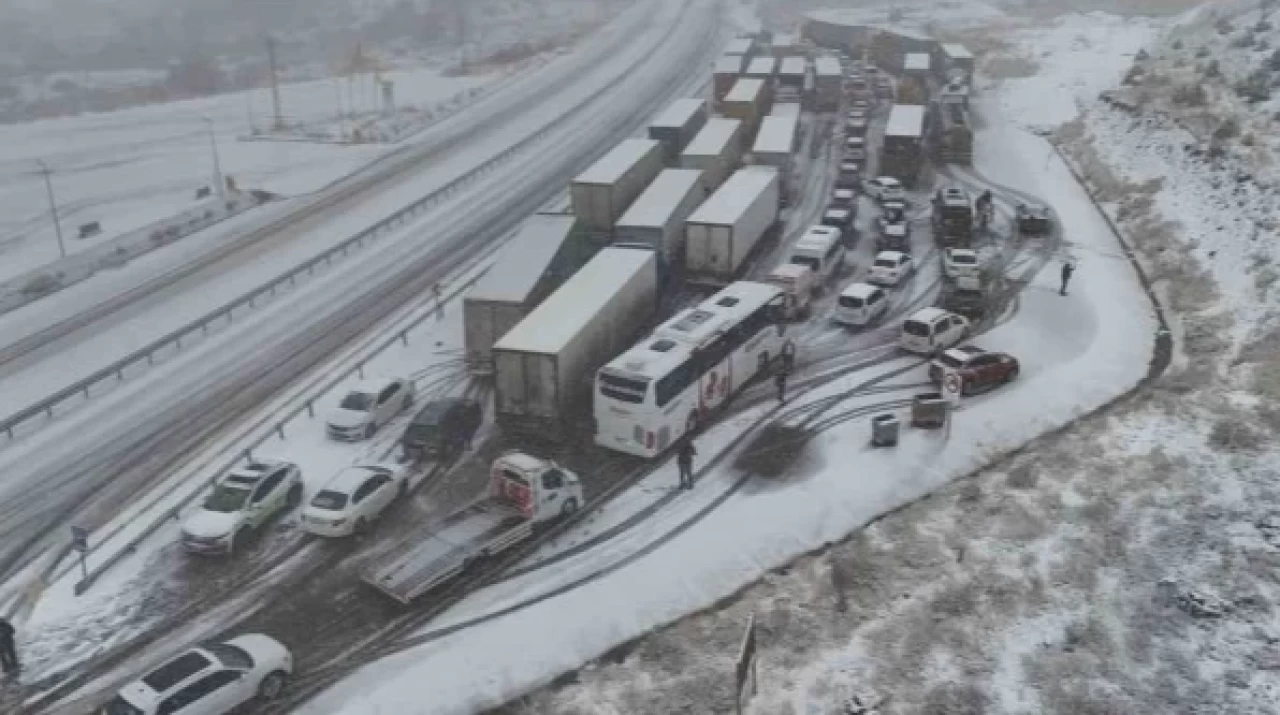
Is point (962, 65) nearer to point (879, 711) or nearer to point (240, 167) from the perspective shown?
point (240, 167)

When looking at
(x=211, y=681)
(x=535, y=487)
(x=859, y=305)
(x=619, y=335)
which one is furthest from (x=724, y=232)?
(x=211, y=681)

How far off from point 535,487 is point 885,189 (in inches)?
1365

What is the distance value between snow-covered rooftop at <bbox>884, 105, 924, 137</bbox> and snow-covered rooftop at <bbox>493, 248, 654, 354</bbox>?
1017 inches

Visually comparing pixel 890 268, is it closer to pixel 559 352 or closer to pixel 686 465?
pixel 686 465

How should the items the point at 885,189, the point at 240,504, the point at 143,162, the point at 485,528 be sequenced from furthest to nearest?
1. the point at 143,162
2. the point at 885,189
3. the point at 240,504
4. the point at 485,528

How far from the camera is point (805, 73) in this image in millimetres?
79938

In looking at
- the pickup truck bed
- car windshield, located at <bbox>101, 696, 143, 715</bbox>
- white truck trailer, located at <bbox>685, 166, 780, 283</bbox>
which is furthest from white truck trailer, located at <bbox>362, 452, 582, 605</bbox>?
white truck trailer, located at <bbox>685, 166, 780, 283</bbox>

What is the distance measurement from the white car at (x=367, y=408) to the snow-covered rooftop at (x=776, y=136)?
27.7 metres

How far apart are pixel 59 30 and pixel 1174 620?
212m

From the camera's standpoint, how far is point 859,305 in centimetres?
3831

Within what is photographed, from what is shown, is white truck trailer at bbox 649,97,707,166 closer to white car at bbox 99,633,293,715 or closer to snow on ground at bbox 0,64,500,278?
snow on ground at bbox 0,64,500,278

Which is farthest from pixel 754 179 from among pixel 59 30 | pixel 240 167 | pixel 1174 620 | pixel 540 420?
pixel 59 30

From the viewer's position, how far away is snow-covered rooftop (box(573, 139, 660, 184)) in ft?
153

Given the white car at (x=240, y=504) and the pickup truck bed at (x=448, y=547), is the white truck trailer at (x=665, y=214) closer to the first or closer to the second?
the pickup truck bed at (x=448, y=547)
